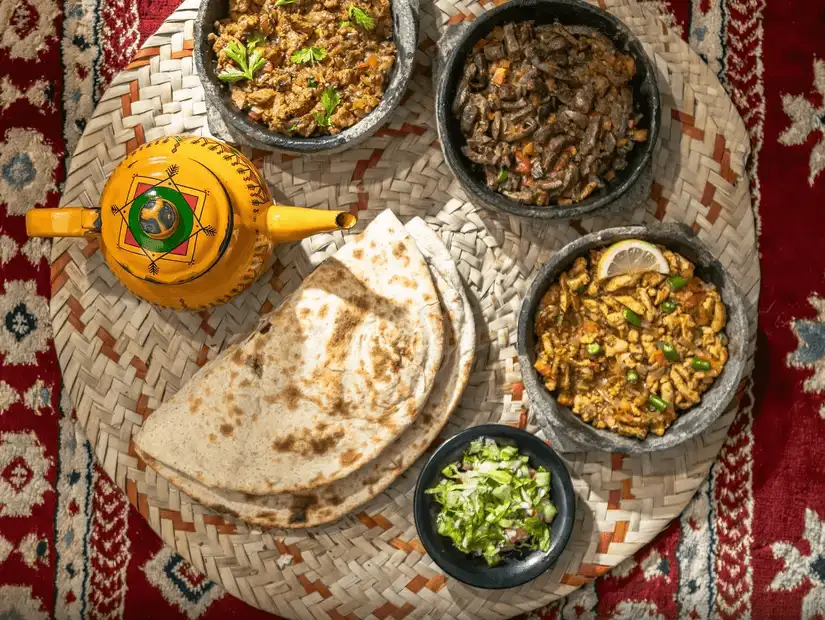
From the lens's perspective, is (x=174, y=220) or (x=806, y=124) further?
(x=806, y=124)

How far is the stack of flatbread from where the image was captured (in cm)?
242

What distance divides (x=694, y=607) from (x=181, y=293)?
7.13ft

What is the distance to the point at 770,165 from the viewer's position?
116 inches

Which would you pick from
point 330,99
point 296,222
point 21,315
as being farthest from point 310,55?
point 21,315

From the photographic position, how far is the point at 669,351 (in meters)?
2.35

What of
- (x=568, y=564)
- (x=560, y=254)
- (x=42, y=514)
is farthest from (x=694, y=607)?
(x=42, y=514)

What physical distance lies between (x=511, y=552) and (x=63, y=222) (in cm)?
170

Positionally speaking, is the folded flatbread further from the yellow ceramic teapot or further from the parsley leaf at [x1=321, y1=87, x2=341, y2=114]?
the parsley leaf at [x1=321, y1=87, x2=341, y2=114]

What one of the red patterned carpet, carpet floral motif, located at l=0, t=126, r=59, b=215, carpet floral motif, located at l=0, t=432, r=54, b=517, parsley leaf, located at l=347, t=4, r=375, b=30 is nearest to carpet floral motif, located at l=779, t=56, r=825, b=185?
the red patterned carpet

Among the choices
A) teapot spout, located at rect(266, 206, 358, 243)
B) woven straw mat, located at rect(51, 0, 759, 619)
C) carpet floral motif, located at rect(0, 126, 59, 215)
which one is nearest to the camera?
teapot spout, located at rect(266, 206, 358, 243)

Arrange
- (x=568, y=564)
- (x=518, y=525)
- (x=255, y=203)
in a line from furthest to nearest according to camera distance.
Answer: (x=568, y=564)
(x=518, y=525)
(x=255, y=203)

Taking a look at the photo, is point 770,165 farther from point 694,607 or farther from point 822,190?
point 694,607

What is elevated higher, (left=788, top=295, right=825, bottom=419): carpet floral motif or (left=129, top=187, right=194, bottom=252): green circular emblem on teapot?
(left=129, top=187, right=194, bottom=252): green circular emblem on teapot

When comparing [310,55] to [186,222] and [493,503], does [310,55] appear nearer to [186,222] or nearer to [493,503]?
[186,222]
